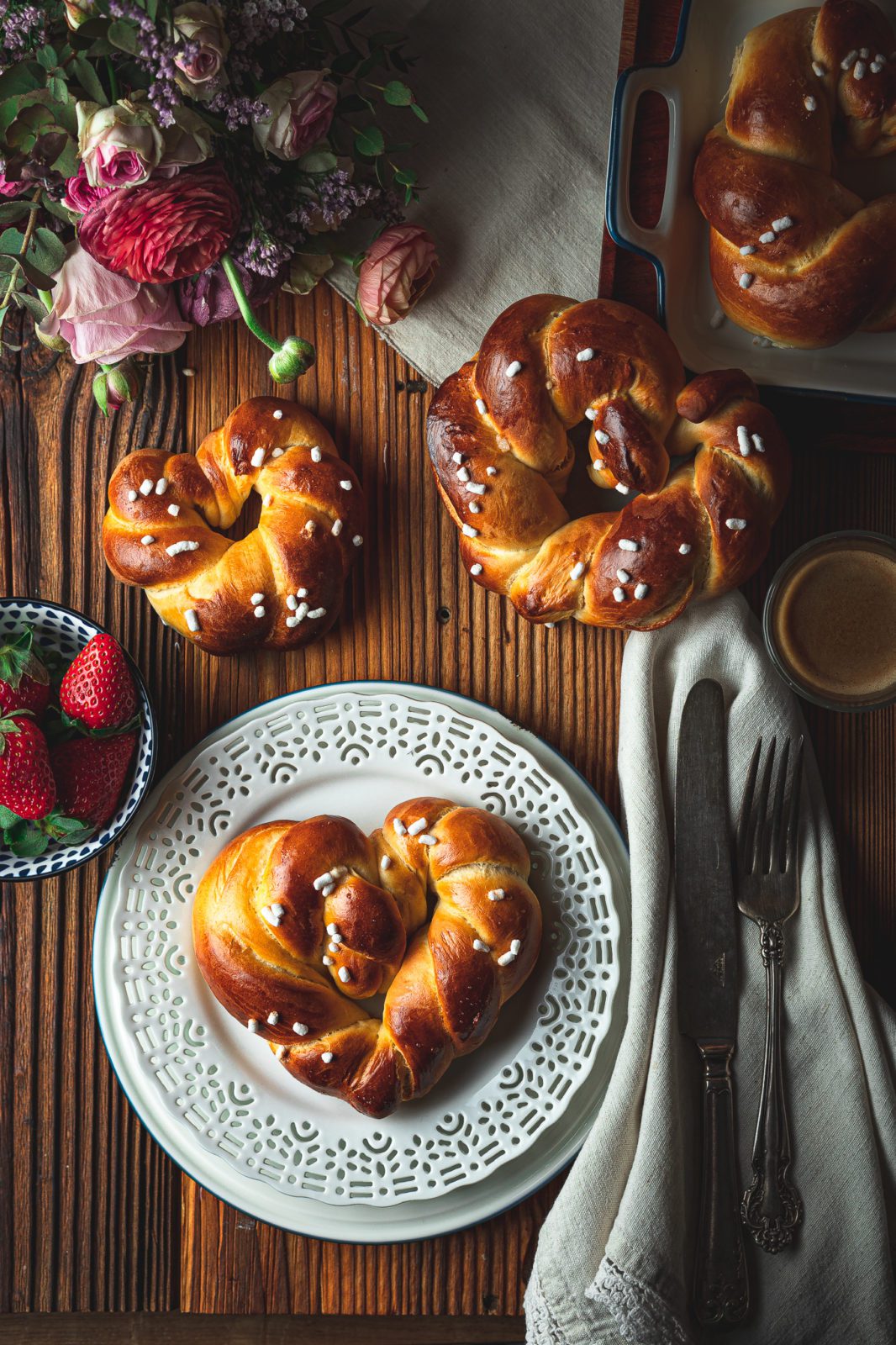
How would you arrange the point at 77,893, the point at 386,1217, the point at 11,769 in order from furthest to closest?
the point at 77,893
the point at 386,1217
the point at 11,769

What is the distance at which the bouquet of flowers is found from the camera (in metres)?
1.14

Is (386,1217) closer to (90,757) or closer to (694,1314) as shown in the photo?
(694,1314)

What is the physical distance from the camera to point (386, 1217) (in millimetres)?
1412

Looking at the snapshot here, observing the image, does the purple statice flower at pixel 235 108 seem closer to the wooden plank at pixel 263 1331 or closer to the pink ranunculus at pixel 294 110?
the pink ranunculus at pixel 294 110

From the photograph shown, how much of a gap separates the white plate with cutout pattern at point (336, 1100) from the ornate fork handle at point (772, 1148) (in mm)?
202

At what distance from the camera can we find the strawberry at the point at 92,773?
1354mm

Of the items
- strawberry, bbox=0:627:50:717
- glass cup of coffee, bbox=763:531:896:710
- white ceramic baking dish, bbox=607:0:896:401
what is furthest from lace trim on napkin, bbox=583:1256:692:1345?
white ceramic baking dish, bbox=607:0:896:401

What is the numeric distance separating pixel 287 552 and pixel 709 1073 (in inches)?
36.3

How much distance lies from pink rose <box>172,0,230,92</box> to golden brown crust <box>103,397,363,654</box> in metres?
0.44

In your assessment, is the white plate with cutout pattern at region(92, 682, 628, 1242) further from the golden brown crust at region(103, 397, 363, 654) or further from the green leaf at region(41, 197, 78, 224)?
the green leaf at region(41, 197, 78, 224)

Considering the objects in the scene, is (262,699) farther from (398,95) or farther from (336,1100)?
(398,95)

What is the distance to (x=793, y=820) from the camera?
142 cm

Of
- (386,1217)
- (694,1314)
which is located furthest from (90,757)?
(694,1314)

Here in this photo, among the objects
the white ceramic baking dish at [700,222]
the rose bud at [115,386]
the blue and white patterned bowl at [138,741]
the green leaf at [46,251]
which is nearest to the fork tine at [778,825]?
the white ceramic baking dish at [700,222]
